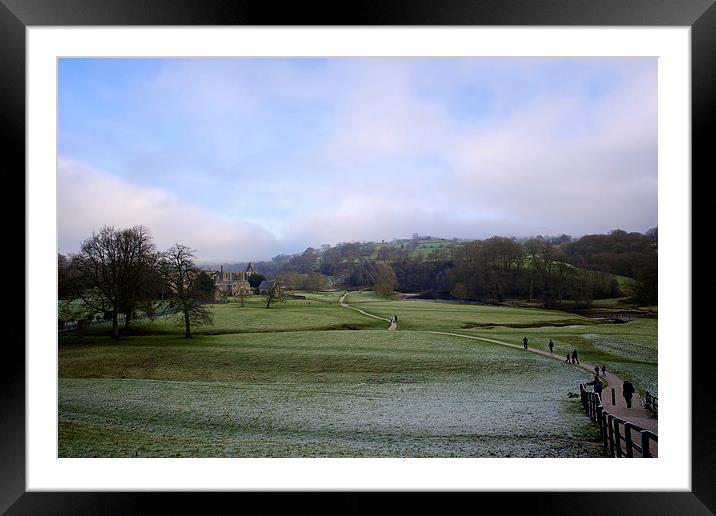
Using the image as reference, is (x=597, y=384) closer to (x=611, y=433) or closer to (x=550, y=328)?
(x=611, y=433)

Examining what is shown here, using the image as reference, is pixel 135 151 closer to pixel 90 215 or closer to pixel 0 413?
pixel 90 215

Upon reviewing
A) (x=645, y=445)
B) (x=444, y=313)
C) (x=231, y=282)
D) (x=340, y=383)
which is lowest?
(x=645, y=445)

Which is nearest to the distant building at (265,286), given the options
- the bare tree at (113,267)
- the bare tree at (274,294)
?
the bare tree at (274,294)

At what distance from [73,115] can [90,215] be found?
36.1 inches

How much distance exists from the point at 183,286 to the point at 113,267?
0.61 m

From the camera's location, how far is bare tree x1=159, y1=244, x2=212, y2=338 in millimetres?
3242

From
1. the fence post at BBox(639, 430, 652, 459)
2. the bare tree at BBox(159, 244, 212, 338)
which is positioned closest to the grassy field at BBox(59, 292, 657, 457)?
the bare tree at BBox(159, 244, 212, 338)

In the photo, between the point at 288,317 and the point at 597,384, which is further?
the point at 288,317

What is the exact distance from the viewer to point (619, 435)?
2.75 metres

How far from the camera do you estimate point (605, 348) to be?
3.16 m

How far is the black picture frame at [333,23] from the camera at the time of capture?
6.77 ft

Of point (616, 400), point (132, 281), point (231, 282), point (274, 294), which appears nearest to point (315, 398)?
point (274, 294)

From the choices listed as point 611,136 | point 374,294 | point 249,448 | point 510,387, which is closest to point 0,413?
point 249,448

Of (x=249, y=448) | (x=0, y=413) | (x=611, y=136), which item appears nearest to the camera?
(x=0, y=413)
